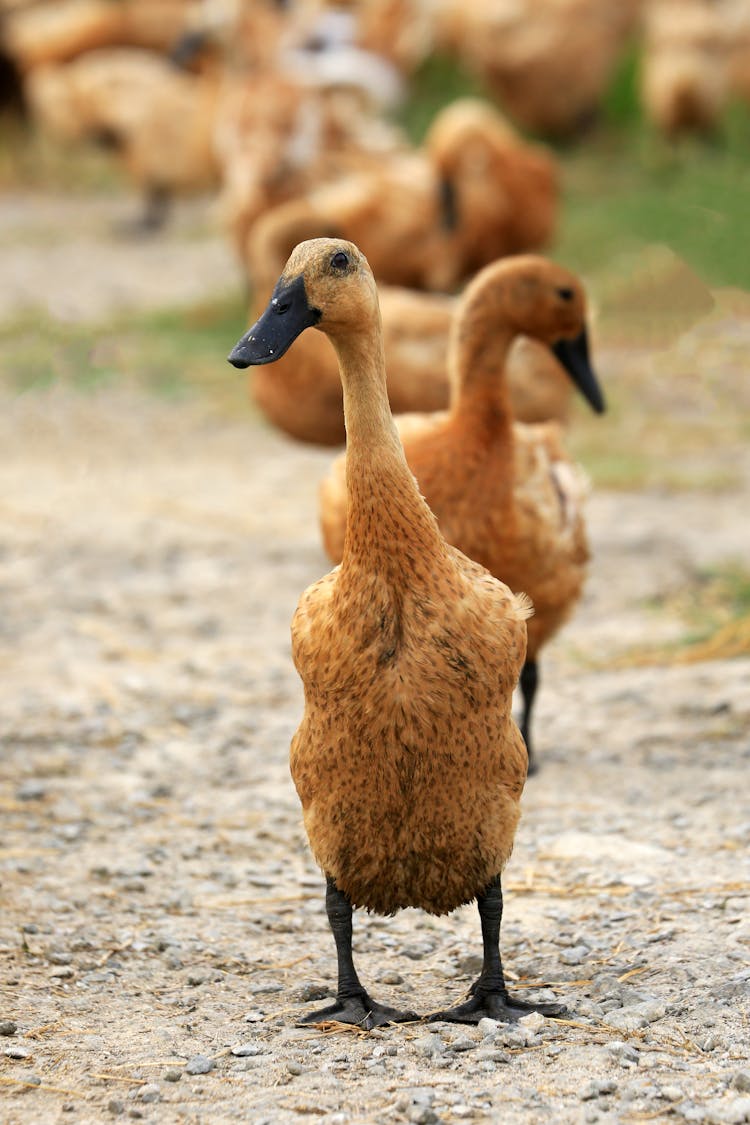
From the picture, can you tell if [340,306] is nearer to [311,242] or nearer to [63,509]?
[311,242]

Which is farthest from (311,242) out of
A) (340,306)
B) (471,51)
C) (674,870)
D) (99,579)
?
(471,51)

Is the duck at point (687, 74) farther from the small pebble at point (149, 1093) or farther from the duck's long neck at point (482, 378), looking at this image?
the small pebble at point (149, 1093)

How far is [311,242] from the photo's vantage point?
334 centimetres

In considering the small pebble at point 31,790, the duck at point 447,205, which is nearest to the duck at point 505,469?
the small pebble at point 31,790

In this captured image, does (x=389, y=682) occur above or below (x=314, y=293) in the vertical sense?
below

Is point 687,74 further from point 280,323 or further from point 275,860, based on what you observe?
point 280,323

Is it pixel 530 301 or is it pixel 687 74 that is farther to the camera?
pixel 687 74

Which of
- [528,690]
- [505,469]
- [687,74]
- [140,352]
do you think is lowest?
[140,352]

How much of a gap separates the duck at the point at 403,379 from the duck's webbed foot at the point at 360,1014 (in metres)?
3.74

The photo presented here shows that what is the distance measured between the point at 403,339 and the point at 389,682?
3918 mm

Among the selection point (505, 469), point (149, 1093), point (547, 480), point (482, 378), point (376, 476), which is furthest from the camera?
point (547, 480)

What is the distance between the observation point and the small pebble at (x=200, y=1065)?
130 inches

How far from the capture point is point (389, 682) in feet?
11.1

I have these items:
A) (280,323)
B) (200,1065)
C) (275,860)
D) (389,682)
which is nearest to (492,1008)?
(200,1065)
